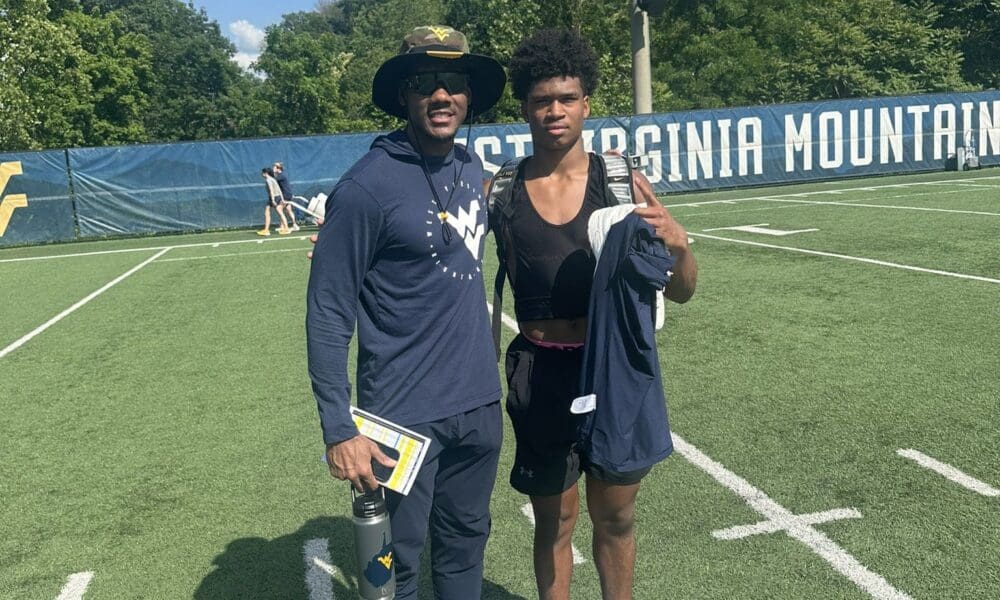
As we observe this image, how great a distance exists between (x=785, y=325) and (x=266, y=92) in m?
55.1

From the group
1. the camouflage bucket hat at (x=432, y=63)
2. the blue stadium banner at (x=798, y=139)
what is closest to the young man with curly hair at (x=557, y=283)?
the camouflage bucket hat at (x=432, y=63)

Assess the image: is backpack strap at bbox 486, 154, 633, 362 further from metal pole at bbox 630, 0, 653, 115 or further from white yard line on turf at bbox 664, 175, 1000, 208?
metal pole at bbox 630, 0, 653, 115

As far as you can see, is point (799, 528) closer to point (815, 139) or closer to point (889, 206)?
point (889, 206)

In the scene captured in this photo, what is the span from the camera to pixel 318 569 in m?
3.85

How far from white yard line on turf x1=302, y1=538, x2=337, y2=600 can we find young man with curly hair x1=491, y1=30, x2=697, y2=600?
3.95 feet

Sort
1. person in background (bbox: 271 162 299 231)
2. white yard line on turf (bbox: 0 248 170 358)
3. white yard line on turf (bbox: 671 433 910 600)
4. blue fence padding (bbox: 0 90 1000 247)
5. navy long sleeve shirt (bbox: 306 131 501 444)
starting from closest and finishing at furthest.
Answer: navy long sleeve shirt (bbox: 306 131 501 444) < white yard line on turf (bbox: 671 433 910 600) < white yard line on turf (bbox: 0 248 170 358) < person in background (bbox: 271 162 299 231) < blue fence padding (bbox: 0 90 1000 247)

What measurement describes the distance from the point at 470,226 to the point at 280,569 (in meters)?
2.10

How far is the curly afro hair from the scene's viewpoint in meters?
2.83

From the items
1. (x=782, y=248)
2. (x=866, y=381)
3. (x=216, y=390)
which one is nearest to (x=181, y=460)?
(x=216, y=390)

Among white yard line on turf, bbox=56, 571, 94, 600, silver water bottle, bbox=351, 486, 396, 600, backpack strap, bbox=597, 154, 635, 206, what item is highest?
backpack strap, bbox=597, 154, 635, 206

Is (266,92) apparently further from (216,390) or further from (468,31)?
(216,390)

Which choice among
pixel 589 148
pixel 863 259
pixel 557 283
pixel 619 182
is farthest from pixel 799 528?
pixel 589 148

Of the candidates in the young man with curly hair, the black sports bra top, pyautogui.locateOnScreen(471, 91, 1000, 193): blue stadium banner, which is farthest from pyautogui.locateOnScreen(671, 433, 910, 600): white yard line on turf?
pyautogui.locateOnScreen(471, 91, 1000, 193): blue stadium banner

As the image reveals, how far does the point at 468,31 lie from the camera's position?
55.1m
